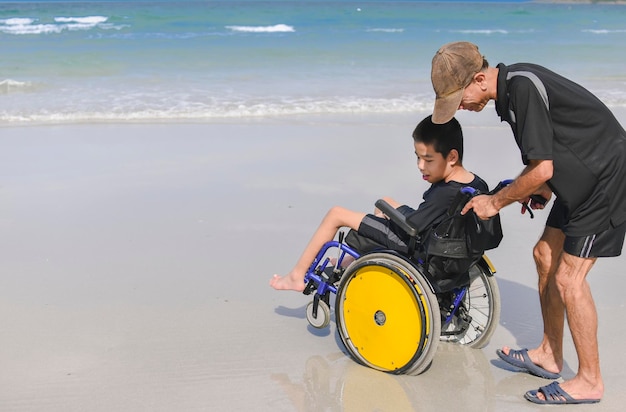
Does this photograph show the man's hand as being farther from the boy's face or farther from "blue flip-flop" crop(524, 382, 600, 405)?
"blue flip-flop" crop(524, 382, 600, 405)

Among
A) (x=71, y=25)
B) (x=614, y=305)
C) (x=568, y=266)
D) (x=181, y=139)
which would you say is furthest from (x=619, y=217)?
(x=71, y=25)

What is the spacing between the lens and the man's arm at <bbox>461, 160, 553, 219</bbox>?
9.52 feet

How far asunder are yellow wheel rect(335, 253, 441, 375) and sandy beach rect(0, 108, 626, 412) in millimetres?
122

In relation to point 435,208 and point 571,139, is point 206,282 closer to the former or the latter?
point 435,208

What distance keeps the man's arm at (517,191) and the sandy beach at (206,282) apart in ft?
2.88

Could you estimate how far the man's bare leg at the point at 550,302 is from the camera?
3.40 metres

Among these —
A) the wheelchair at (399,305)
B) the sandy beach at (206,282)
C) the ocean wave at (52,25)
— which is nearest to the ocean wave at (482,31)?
the ocean wave at (52,25)

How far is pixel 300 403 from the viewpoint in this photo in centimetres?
336

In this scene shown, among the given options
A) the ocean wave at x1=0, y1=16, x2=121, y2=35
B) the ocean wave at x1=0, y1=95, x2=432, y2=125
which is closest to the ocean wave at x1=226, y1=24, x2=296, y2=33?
the ocean wave at x1=0, y1=16, x2=121, y2=35

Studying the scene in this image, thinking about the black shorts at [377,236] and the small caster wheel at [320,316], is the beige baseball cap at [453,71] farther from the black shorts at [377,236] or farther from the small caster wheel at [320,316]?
the small caster wheel at [320,316]

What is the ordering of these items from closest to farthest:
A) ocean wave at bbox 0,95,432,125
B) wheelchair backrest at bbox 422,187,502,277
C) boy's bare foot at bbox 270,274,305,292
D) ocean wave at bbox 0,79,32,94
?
1. wheelchair backrest at bbox 422,187,502,277
2. boy's bare foot at bbox 270,274,305,292
3. ocean wave at bbox 0,95,432,125
4. ocean wave at bbox 0,79,32,94

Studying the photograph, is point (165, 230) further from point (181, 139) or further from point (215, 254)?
point (181, 139)

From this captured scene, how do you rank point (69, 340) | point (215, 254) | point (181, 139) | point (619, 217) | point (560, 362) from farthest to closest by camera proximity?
point (181, 139)
point (215, 254)
point (69, 340)
point (560, 362)
point (619, 217)

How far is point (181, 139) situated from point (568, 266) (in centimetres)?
557
